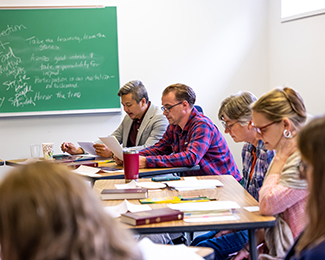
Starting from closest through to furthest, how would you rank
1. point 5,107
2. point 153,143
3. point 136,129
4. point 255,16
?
point 153,143 → point 136,129 → point 5,107 → point 255,16

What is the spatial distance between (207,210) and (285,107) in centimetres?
51

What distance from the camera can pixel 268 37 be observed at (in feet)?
15.1

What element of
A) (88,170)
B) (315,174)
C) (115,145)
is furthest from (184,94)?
(315,174)

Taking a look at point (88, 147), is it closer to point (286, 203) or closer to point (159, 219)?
point (159, 219)

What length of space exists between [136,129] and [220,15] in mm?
1750

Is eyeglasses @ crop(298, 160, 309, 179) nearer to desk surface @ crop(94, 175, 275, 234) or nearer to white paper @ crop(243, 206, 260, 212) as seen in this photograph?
desk surface @ crop(94, 175, 275, 234)

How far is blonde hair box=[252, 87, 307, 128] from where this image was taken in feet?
5.23

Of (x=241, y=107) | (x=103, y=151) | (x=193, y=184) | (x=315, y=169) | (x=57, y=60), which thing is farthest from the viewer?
(x=57, y=60)

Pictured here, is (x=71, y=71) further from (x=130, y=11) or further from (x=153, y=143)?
(x=153, y=143)

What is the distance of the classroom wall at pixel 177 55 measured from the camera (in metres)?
4.36

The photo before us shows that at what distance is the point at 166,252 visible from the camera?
1057 mm

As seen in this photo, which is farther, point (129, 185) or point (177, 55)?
point (177, 55)

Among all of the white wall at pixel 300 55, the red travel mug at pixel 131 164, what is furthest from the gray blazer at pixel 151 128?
the white wall at pixel 300 55

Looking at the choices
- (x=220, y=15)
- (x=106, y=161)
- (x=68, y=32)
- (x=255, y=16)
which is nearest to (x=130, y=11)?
(x=68, y=32)
